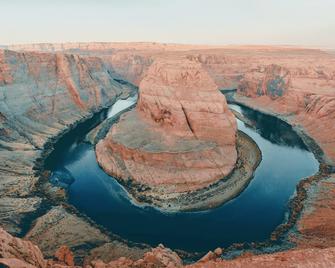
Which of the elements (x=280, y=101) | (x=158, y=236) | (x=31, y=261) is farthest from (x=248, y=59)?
(x=31, y=261)

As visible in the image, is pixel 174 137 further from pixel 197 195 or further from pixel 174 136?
pixel 197 195

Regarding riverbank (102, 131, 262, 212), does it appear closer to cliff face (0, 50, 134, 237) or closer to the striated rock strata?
the striated rock strata

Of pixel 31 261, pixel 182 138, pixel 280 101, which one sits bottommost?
pixel 280 101

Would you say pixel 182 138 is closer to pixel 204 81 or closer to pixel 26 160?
pixel 204 81

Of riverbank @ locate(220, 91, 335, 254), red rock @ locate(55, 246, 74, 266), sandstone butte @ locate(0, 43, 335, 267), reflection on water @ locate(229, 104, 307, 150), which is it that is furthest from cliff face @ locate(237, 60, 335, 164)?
red rock @ locate(55, 246, 74, 266)

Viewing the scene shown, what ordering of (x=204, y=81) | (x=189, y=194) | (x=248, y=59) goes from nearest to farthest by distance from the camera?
(x=189, y=194) → (x=204, y=81) → (x=248, y=59)

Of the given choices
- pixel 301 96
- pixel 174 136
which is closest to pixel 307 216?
pixel 174 136
